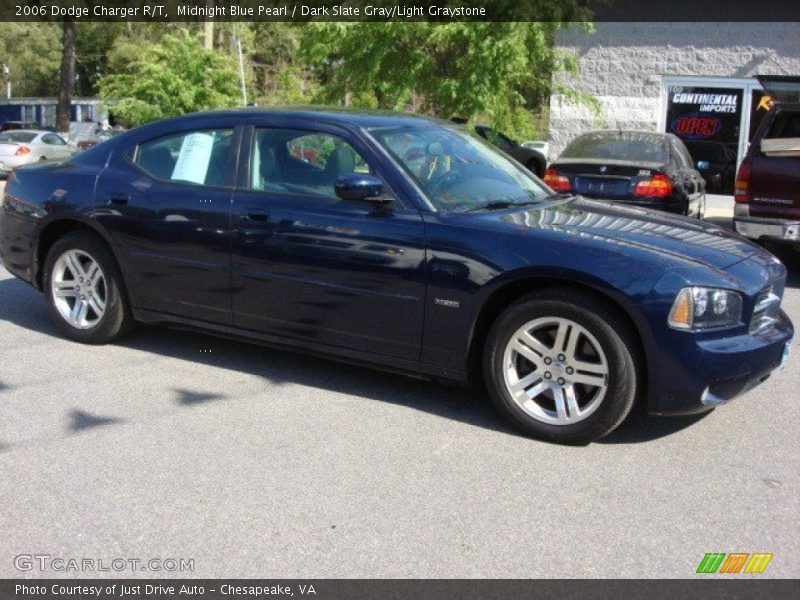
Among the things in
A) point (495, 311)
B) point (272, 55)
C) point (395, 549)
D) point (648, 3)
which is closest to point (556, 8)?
point (648, 3)

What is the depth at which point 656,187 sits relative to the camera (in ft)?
33.2

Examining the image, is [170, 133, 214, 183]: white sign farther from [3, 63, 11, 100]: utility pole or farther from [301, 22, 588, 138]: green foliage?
[3, 63, 11, 100]: utility pole

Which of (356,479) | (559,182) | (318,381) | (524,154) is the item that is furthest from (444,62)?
(356,479)

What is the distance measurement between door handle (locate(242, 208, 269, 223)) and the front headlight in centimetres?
230

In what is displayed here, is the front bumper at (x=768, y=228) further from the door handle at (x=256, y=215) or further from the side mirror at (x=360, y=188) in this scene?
the door handle at (x=256, y=215)

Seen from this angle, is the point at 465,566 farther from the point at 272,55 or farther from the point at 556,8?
the point at 272,55

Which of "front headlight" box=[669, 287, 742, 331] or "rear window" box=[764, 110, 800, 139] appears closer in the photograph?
"front headlight" box=[669, 287, 742, 331]

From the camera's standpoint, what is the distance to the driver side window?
17.0ft

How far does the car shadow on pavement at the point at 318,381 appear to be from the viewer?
15.8 ft

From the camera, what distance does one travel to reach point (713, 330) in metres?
4.31

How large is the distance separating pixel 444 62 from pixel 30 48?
5229 cm

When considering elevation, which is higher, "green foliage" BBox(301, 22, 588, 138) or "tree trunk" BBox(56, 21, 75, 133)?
"tree trunk" BBox(56, 21, 75, 133)

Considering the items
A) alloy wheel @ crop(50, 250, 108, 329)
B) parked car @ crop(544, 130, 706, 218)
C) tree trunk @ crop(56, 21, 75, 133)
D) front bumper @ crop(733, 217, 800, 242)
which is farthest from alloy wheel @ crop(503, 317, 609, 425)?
tree trunk @ crop(56, 21, 75, 133)

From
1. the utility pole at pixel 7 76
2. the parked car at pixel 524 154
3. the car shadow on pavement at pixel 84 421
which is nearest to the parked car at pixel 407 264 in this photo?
the car shadow on pavement at pixel 84 421
